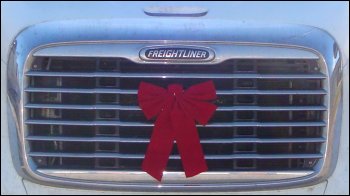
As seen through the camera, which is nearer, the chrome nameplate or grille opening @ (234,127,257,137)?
the chrome nameplate

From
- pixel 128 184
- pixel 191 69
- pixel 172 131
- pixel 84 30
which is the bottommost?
pixel 128 184

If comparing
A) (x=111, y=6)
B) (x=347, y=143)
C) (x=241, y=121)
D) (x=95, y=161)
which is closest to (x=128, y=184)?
(x=95, y=161)

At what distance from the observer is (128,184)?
9.40ft

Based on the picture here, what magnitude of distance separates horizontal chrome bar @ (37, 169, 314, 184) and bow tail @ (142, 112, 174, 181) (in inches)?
1.4

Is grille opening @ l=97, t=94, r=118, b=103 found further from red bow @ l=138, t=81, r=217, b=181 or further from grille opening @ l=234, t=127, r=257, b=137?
grille opening @ l=234, t=127, r=257, b=137

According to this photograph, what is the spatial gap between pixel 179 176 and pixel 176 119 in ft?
0.87

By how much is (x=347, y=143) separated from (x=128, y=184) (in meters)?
0.96

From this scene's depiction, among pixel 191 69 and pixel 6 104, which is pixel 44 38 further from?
pixel 191 69

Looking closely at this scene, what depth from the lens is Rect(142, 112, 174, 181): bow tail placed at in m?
2.77

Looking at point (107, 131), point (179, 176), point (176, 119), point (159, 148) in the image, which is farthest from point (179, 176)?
point (107, 131)

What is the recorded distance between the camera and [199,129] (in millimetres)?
2809

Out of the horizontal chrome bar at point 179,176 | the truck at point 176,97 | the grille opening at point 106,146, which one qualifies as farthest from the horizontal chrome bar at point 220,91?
the horizontal chrome bar at point 179,176

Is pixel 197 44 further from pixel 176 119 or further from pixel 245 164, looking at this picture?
pixel 245 164

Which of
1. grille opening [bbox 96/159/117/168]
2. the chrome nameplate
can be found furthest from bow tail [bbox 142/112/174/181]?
the chrome nameplate
